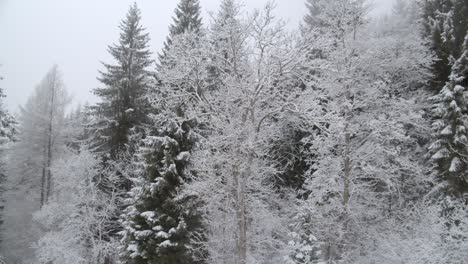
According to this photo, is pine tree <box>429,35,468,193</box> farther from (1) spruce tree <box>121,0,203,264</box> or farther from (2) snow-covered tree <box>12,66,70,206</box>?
(2) snow-covered tree <box>12,66,70,206</box>

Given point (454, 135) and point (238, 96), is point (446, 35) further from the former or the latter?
point (238, 96)

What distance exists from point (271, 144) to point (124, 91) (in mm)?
10456

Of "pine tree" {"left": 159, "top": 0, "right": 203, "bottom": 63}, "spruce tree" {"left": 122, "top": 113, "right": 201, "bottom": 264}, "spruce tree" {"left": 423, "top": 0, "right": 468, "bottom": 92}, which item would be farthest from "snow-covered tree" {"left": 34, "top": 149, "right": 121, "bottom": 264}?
"spruce tree" {"left": 423, "top": 0, "right": 468, "bottom": 92}

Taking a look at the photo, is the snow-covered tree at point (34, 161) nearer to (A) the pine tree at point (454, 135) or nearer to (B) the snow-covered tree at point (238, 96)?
(B) the snow-covered tree at point (238, 96)

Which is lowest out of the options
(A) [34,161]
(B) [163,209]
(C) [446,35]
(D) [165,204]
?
(B) [163,209]

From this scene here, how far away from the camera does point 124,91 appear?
18734mm

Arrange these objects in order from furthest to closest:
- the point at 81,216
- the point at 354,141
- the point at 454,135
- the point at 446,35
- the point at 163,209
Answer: the point at 81,216 → the point at 446,35 → the point at 354,141 → the point at 454,135 → the point at 163,209

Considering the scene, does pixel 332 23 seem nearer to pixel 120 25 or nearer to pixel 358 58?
pixel 358 58

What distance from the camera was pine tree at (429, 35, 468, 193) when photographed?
11.4 m

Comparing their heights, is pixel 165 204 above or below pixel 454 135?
below

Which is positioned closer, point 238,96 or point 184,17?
point 238,96

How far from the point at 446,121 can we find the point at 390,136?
193cm

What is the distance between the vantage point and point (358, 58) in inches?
533

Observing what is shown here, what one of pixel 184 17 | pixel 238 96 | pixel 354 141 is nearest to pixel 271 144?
pixel 238 96
